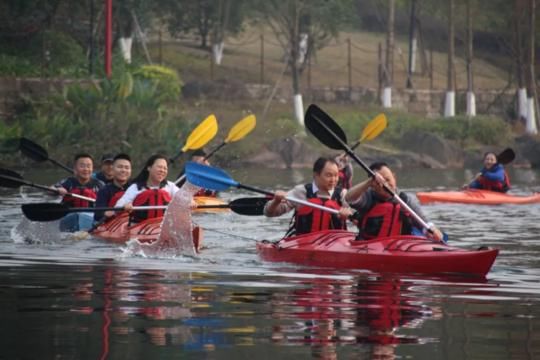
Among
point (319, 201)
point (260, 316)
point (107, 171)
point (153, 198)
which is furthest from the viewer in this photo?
point (107, 171)

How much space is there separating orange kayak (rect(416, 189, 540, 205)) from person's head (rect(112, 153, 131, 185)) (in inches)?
345

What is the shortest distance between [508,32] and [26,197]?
25919 mm

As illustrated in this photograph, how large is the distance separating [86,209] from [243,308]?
5649mm

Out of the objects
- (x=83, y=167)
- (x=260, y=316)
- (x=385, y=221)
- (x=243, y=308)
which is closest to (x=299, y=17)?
(x=83, y=167)

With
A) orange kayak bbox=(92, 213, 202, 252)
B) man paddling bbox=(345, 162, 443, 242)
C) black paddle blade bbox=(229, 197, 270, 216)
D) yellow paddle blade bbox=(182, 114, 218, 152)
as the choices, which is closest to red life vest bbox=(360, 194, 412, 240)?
man paddling bbox=(345, 162, 443, 242)

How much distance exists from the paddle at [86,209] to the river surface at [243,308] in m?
0.34

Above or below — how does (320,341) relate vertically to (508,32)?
below

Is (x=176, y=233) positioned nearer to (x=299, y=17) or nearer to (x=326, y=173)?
(x=326, y=173)

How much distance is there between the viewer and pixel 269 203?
13.8 meters

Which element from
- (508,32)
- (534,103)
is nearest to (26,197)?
(534,103)

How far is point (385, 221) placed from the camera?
13172 mm

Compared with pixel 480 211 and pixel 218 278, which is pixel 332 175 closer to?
pixel 218 278

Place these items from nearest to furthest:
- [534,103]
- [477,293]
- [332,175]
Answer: [477,293]
[332,175]
[534,103]

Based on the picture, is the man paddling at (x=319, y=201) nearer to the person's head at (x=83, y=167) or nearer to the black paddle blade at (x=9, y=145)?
the person's head at (x=83, y=167)
